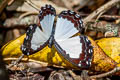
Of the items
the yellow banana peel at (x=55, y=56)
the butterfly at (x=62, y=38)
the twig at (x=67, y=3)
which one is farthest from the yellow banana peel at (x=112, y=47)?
the twig at (x=67, y=3)

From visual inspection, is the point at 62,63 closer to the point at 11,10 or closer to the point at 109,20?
the point at 109,20

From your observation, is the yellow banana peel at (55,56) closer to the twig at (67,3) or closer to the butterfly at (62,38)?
the butterfly at (62,38)

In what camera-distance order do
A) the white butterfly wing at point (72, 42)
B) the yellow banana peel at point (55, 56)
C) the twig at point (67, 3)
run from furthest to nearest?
the twig at point (67, 3) → the yellow banana peel at point (55, 56) → the white butterfly wing at point (72, 42)

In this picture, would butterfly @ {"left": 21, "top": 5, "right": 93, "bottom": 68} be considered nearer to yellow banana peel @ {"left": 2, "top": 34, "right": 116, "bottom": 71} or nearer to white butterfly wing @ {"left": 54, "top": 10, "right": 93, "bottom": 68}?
white butterfly wing @ {"left": 54, "top": 10, "right": 93, "bottom": 68}

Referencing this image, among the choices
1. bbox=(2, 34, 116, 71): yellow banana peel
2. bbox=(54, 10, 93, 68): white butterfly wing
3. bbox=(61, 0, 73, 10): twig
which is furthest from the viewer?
bbox=(61, 0, 73, 10): twig

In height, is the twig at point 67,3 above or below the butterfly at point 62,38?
above

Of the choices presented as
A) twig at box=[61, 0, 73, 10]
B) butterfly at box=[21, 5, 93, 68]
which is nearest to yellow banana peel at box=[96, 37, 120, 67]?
butterfly at box=[21, 5, 93, 68]

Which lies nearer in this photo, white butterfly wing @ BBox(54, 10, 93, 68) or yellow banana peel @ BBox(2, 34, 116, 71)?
white butterfly wing @ BBox(54, 10, 93, 68)
